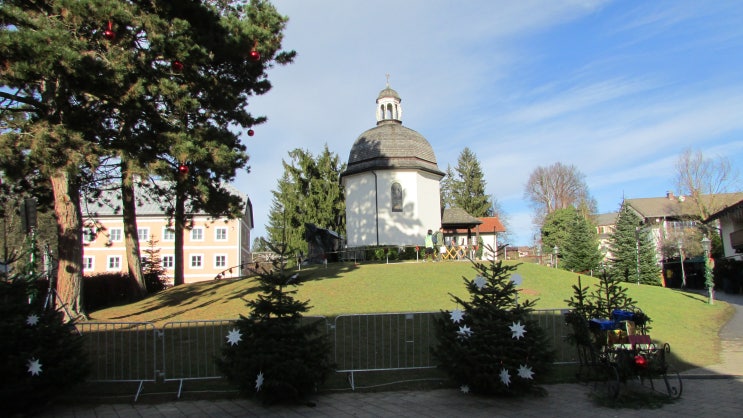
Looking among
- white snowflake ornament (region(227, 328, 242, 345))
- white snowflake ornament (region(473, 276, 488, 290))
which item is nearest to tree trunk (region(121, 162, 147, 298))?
white snowflake ornament (region(227, 328, 242, 345))

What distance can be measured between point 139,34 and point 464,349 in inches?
436

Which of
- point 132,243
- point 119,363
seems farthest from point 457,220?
point 119,363

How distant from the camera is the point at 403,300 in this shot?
604 inches

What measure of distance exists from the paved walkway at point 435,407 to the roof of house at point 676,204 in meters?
53.0

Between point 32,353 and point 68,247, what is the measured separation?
7.35m

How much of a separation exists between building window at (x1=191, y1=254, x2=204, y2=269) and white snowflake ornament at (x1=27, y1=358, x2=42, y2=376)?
165 feet

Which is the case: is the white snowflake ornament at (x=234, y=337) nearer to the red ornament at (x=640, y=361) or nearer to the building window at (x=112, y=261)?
the red ornament at (x=640, y=361)

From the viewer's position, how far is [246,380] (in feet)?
21.4

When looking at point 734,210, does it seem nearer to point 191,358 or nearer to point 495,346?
point 495,346

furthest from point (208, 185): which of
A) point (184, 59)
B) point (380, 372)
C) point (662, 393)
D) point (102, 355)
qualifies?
point (662, 393)

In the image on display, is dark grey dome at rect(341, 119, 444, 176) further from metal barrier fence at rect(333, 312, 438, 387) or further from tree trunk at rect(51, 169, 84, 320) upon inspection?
metal barrier fence at rect(333, 312, 438, 387)

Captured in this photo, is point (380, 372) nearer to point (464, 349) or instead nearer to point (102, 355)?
point (464, 349)

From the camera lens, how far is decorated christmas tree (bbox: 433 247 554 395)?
261 inches

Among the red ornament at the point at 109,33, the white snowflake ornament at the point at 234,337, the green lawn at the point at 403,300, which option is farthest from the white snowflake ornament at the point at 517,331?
the red ornament at the point at 109,33
